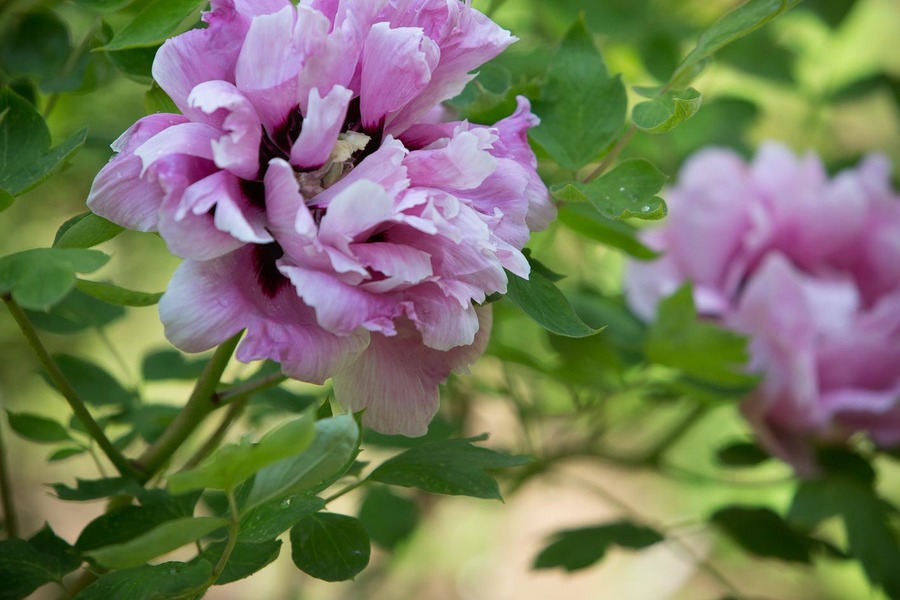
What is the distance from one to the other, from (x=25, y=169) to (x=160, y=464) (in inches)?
4.6

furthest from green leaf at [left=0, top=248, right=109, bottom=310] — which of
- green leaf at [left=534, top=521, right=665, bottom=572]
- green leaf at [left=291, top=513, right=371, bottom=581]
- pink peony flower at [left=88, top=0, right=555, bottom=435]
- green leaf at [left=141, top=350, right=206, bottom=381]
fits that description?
green leaf at [left=534, top=521, right=665, bottom=572]

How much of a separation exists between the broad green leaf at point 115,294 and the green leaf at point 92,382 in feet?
0.58

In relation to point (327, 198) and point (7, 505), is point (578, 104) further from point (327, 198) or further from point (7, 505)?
point (7, 505)

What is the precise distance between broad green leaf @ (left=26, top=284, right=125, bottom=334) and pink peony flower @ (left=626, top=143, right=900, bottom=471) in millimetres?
308

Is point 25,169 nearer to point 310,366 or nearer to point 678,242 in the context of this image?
point 310,366

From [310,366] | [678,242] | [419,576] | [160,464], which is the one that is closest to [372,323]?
A: [310,366]

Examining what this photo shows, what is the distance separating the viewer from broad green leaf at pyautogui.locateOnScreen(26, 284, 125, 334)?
46 cm

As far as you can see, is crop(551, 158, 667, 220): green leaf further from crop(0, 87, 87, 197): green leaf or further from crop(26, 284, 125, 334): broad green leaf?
crop(26, 284, 125, 334): broad green leaf

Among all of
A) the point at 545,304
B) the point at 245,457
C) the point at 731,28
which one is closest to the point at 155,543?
the point at 245,457

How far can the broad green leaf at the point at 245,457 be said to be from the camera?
0.73 ft

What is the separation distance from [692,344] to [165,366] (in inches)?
11.4

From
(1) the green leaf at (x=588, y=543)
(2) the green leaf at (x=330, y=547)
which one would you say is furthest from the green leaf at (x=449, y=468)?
(1) the green leaf at (x=588, y=543)

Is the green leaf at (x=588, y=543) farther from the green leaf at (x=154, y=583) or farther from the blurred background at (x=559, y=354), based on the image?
the green leaf at (x=154, y=583)

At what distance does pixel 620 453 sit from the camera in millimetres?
672
